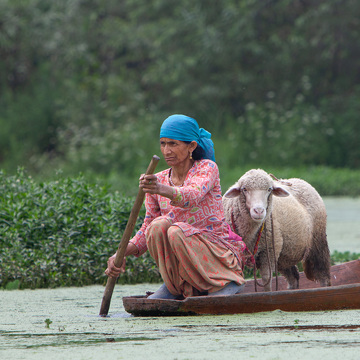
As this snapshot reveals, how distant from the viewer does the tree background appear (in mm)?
19797

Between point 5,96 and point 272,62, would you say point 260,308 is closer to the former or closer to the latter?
point 272,62

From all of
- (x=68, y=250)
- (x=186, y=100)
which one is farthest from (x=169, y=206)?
(x=186, y=100)

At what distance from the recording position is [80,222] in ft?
25.3

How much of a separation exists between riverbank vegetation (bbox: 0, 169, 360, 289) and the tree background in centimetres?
1064

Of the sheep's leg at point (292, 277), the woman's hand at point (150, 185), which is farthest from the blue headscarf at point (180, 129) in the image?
the sheep's leg at point (292, 277)

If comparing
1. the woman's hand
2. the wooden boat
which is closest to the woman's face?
the woman's hand

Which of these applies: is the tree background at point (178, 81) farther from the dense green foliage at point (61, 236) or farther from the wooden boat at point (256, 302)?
the wooden boat at point (256, 302)

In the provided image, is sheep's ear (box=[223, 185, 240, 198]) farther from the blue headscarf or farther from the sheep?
the blue headscarf

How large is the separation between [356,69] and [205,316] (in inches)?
722

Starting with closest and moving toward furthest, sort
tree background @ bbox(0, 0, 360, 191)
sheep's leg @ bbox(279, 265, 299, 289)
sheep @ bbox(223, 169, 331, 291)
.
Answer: sheep @ bbox(223, 169, 331, 291)
sheep's leg @ bbox(279, 265, 299, 289)
tree background @ bbox(0, 0, 360, 191)

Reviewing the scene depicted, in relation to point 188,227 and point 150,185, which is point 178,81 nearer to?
point 188,227

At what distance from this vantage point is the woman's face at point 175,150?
502 centimetres

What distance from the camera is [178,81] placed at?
21.8 m

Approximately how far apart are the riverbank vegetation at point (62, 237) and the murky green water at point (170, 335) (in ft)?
4.22
